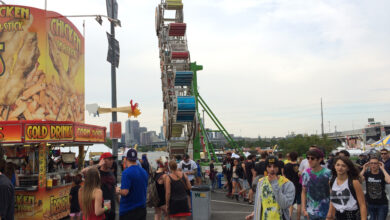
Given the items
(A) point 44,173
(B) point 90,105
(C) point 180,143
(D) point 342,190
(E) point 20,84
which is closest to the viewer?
(D) point 342,190

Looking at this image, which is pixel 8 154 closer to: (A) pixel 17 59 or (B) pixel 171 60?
(A) pixel 17 59

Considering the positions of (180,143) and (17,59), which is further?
(180,143)

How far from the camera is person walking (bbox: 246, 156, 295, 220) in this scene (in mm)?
4816

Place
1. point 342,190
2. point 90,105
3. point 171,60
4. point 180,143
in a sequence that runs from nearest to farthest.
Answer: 1. point 342,190
2. point 90,105
3. point 171,60
4. point 180,143

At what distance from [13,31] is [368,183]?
1148cm

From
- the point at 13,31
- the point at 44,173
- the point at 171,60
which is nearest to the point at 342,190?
the point at 44,173

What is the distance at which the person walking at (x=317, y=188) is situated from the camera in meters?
5.48

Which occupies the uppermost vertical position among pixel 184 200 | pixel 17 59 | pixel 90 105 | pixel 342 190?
pixel 17 59

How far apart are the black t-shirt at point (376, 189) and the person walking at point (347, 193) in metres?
2.12

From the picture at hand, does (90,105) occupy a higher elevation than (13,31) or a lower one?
lower

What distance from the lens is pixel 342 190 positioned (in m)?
4.69

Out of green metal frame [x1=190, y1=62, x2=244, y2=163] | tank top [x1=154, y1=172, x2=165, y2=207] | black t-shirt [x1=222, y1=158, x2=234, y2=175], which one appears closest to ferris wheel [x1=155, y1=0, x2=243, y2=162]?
green metal frame [x1=190, y1=62, x2=244, y2=163]

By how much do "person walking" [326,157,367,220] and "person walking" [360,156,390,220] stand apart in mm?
2129

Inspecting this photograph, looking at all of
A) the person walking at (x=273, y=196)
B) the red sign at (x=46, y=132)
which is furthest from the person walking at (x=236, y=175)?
the person walking at (x=273, y=196)
